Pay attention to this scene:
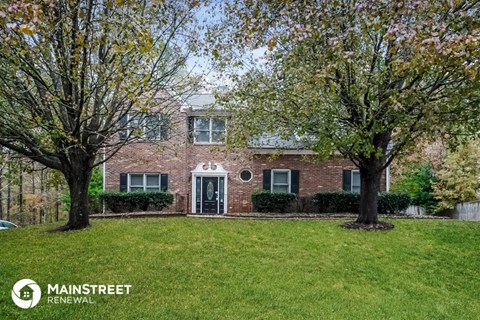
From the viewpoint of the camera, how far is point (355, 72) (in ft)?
31.7

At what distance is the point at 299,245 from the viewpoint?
9750 millimetres

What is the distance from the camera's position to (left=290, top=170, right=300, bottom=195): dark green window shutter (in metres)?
18.7

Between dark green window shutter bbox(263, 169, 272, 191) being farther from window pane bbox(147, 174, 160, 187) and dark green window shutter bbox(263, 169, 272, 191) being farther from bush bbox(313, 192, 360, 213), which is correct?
window pane bbox(147, 174, 160, 187)

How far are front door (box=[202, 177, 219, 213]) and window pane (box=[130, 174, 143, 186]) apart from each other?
2.95 meters

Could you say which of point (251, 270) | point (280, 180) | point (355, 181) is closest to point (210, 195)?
point (280, 180)

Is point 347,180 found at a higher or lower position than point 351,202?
higher

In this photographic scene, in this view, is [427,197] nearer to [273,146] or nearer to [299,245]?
[273,146]

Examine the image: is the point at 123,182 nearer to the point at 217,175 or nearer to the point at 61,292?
the point at 217,175

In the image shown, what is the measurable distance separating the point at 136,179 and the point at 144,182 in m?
0.41

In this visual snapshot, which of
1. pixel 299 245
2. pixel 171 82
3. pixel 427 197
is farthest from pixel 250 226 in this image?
pixel 427 197

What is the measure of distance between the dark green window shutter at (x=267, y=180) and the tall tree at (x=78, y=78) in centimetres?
807

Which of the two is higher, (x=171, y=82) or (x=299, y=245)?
(x=171, y=82)

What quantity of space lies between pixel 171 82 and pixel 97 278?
20.2 feet

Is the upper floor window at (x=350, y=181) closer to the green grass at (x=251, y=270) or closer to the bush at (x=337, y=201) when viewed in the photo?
the bush at (x=337, y=201)
